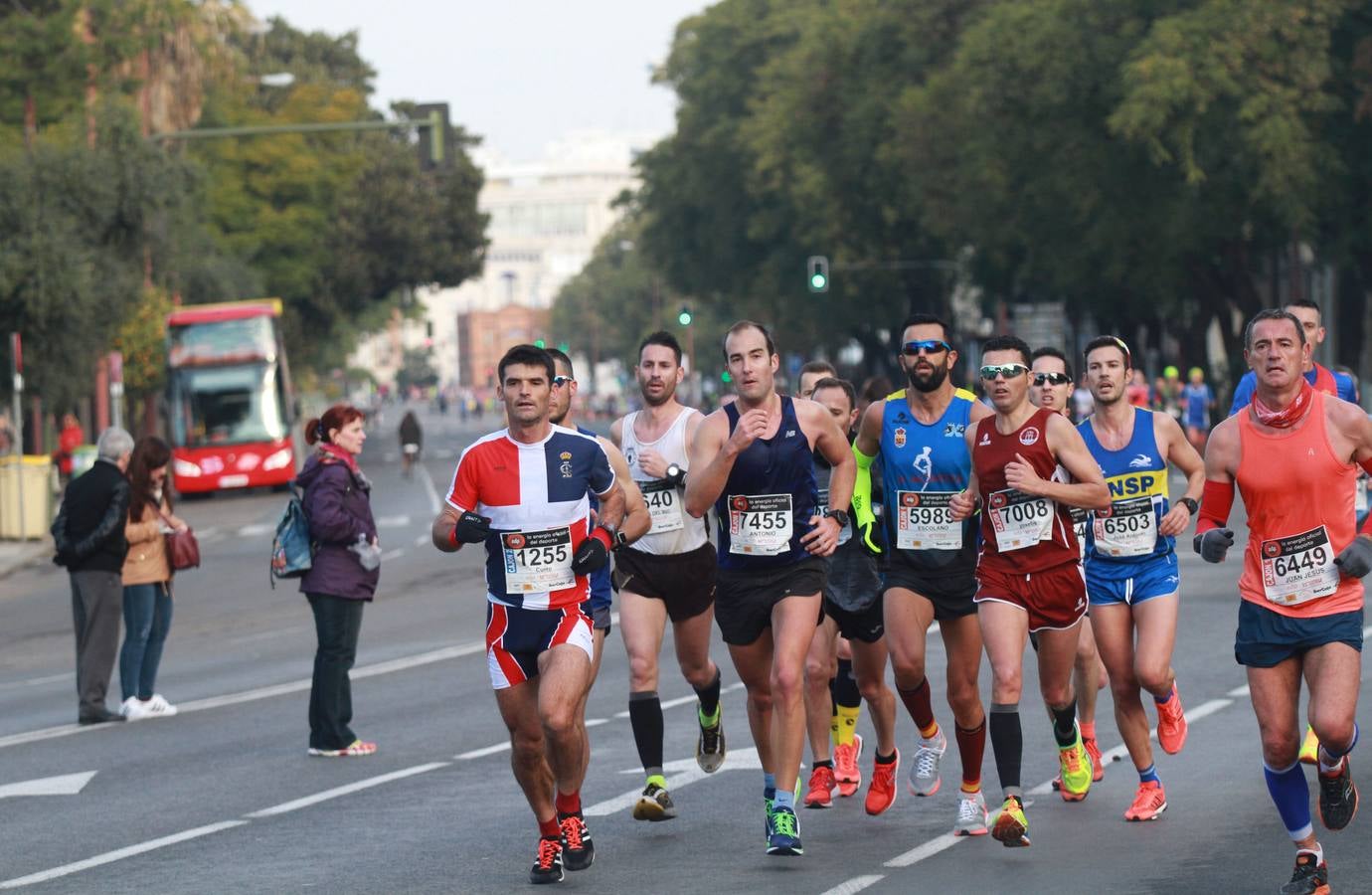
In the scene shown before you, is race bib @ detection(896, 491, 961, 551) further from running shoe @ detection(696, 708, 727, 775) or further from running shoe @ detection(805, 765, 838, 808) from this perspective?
running shoe @ detection(696, 708, 727, 775)

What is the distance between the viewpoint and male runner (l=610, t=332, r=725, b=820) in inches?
399

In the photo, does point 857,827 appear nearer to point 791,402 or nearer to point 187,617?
point 791,402

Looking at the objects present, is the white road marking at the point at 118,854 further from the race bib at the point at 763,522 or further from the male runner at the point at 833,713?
the race bib at the point at 763,522

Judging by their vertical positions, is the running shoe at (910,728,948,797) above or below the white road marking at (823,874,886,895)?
above

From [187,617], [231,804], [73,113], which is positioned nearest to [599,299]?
[73,113]

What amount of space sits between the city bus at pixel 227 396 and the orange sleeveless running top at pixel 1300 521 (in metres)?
40.8

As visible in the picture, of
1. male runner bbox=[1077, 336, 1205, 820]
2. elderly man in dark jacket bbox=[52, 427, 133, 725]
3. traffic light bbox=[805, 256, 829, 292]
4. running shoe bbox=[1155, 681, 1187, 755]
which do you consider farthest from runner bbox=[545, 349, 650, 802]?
traffic light bbox=[805, 256, 829, 292]

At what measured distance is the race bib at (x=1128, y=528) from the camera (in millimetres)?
9961

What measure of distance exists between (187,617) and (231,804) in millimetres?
11887

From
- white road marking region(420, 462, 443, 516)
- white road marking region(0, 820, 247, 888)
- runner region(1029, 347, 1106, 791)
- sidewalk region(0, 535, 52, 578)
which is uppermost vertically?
runner region(1029, 347, 1106, 791)

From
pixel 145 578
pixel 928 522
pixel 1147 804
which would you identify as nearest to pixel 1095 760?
pixel 1147 804

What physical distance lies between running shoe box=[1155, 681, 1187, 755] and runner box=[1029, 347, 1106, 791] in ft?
1.18

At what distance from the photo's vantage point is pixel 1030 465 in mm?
9391

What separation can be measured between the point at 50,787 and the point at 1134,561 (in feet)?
Answer: 17.9
